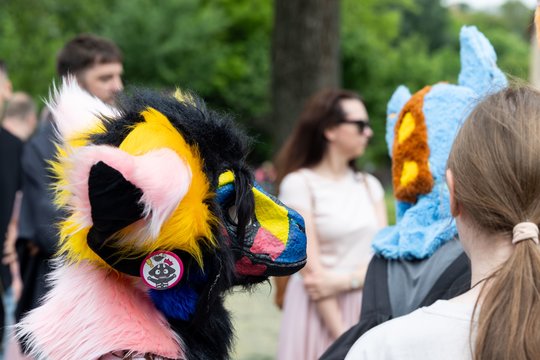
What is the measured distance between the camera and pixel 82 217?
1.83m

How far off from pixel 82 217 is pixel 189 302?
13.2 inches

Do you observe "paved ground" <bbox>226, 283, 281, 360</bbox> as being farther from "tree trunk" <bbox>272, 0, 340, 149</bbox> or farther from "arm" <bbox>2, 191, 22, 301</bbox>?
"tree trunk" <bbox>272, 0, 340, 149</bbox>

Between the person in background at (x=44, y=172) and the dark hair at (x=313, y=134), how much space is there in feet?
3.30

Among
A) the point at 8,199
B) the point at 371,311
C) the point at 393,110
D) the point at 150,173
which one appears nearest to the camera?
the point at 150,173

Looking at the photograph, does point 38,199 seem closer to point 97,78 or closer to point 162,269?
point 97,78

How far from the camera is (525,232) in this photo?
1.47m

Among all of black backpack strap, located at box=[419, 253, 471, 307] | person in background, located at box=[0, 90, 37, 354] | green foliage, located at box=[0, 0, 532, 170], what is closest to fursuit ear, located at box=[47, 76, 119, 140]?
black backpack strap, located at box=[419, 253, 471, 307]

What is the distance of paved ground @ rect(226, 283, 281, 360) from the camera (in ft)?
21.6

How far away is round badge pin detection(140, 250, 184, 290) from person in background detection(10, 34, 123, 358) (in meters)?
1.55

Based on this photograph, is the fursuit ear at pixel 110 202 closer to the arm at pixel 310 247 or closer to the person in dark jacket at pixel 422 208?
the person in dark jacket at pixel 422 208

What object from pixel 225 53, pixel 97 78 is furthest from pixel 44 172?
pixel 225 53

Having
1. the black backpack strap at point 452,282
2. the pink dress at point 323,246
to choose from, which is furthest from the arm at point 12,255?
the black backpack strap at point 452,282

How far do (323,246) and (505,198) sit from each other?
8.05 ft

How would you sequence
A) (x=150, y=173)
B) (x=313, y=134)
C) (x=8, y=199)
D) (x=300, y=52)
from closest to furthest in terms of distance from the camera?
(x=150, y=173) < (x=313, y=134) < (x=8, y=199) < (x=300, y=52)
